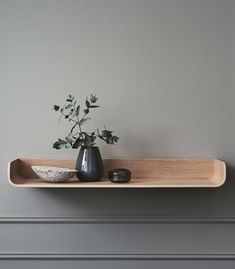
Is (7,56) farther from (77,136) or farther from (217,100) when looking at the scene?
(217,100)

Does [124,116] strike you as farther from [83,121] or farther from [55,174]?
[55,174]

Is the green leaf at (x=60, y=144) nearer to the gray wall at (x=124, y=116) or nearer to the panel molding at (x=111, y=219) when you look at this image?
the gray wall at (x=124, y=116)

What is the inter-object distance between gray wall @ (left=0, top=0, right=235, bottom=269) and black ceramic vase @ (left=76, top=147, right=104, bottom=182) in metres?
0.10

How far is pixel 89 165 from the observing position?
3.76 ft

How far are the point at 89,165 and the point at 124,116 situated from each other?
0.73 ft

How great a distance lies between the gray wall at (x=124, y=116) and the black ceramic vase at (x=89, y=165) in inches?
4.1

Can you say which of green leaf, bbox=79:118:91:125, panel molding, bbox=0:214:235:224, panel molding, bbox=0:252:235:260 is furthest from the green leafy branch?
panel molding, bbox=0:252:235:260

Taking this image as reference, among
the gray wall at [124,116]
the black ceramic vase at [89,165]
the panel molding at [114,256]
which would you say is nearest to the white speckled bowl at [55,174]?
the black ceramic vase at [89,165]

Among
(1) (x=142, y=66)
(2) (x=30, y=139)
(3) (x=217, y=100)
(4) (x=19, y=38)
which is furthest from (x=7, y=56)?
(3) (x=217, y=100)

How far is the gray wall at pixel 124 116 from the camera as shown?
1256mm

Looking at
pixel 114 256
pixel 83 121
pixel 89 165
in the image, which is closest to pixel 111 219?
pixel 114 256

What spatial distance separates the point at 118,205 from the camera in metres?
1.26

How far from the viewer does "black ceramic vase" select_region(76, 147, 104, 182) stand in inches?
45.1

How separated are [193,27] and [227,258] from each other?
78 centimetres
